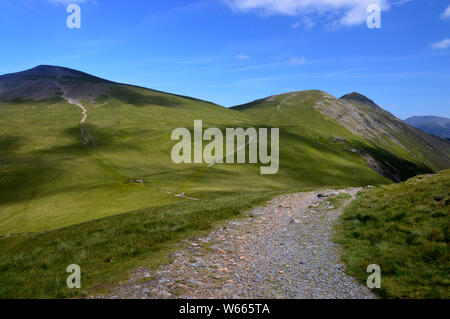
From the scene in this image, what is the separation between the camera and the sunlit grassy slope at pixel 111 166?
4422 centimetres

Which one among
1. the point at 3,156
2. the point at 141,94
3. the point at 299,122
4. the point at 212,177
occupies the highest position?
A: the point at 141,94

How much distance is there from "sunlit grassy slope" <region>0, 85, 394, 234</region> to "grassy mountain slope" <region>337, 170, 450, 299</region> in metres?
30.4

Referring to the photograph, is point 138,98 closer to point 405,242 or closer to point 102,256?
point 102,256

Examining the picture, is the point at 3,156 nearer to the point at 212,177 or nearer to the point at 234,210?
the point at 212,177

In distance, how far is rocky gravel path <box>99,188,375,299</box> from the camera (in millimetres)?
9812

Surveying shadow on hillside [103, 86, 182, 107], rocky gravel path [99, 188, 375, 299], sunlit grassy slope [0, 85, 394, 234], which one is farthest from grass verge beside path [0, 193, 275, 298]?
shadow on hillside [103, 86, 182, 107]

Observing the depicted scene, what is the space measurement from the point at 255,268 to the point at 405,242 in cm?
744

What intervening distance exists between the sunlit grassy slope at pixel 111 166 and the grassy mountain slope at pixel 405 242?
99.7 feet

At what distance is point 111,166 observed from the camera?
242 feet

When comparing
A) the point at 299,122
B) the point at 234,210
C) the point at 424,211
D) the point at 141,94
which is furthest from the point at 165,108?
the point at 424,211

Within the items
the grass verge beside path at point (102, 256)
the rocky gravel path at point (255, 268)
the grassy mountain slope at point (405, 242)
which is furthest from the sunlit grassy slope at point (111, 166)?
the grassy mountain slope at point (405, 242)

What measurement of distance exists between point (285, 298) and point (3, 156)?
96.4 meters

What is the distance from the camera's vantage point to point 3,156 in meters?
79.1

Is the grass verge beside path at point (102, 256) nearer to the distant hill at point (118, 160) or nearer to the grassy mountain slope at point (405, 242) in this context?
the grassy mountain slope at point (405, 242)
